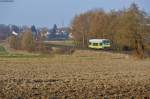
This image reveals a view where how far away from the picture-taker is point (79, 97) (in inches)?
746

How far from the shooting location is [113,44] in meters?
105

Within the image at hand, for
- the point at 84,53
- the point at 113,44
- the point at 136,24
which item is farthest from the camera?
the point at 113,44

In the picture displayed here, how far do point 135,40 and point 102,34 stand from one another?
128 feet

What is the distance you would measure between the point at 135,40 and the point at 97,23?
39416 mm

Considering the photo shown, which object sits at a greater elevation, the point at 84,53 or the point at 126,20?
the point at 126,20

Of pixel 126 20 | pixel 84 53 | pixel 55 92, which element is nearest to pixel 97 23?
pixel 84 53

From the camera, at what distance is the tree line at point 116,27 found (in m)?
79.4

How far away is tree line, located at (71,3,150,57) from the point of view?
260 feet

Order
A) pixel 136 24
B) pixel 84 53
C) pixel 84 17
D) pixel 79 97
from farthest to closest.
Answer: pixel 84 17
pixel 84 53
pixel 136 24
pixel 79 97

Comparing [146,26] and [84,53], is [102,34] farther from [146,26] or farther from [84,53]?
[146,26]

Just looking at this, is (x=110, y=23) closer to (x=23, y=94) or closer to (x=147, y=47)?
(x=147, y=47)

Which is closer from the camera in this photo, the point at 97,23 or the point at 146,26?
the point at 146,26

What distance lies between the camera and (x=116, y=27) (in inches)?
3807

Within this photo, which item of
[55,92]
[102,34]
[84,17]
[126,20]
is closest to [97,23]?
[102,34]
